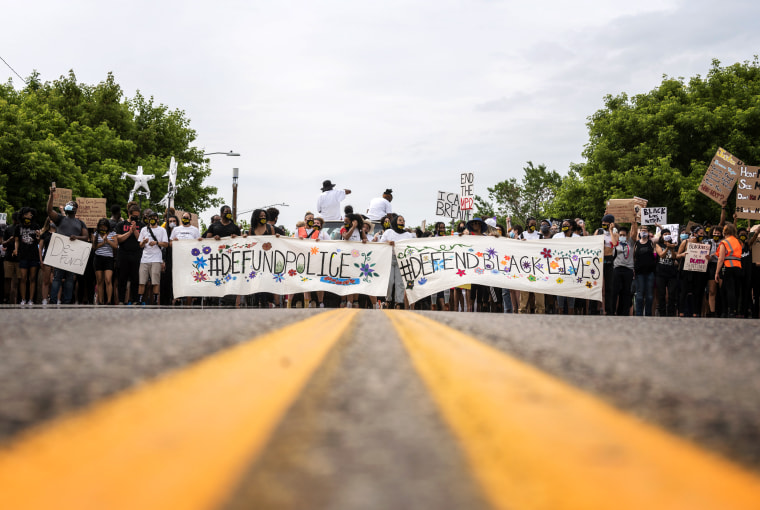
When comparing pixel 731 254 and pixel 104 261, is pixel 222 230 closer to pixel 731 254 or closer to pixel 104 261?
pixel 104 261

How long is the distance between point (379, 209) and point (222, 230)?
4.14 metres

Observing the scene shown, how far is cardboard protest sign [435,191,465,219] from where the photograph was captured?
23438 millimetres

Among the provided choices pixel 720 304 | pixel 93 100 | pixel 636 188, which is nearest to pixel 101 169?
pixel 93 100

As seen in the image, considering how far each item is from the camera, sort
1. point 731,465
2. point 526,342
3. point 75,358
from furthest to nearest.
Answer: point 526,342, point 75,358, point 731,465

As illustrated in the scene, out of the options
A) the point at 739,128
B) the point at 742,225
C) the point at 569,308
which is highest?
the point at 739,128

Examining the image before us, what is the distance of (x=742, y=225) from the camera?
41.4 m

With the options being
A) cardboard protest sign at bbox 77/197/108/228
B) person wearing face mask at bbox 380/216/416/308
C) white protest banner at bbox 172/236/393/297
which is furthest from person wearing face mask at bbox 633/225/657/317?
cardboard protest sign at bbox 77/197/108/228

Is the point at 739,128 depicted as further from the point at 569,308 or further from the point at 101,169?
the point at 101,169

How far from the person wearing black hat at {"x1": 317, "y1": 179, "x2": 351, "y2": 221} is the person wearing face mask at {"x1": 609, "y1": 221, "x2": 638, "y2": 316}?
616 centimetres

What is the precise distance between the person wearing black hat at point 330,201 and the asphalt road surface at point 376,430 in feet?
47.0

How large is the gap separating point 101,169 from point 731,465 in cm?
5161

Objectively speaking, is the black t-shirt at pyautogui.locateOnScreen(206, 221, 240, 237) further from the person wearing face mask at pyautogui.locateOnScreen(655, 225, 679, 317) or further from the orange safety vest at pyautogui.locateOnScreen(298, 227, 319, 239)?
the person wearing face mask at pyautogui.locateOnScreen(655, 225, 679, 317)

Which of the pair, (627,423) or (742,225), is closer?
(627,423)

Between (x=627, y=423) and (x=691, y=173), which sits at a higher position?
(x=691, y=173)
